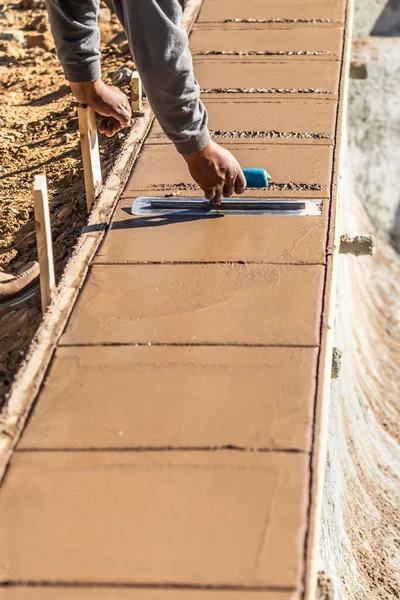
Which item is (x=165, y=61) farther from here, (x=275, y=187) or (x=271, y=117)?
(x=271, y=117)

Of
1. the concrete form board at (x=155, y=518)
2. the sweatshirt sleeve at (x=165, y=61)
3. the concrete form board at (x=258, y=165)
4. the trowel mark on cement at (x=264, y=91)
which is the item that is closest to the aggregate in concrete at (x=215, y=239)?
the concrete form board at (x=258, y=165)

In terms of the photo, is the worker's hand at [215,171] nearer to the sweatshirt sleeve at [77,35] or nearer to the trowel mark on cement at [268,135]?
the sweatshirt sleeve at [77,35]

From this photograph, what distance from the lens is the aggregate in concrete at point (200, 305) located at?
3.01 meters

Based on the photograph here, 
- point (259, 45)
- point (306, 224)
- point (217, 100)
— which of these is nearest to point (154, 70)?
point (306, 224)

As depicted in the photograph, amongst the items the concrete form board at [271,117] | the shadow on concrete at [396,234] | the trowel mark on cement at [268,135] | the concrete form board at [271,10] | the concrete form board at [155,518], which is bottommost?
the shadow on concrete at [396,234]

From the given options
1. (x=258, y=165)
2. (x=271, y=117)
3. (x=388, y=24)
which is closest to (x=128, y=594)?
(x=258, y=165)

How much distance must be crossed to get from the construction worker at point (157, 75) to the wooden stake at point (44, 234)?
50 cm

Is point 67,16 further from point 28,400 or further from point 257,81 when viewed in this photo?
point 257,81

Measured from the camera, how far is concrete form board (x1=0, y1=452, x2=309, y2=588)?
2.16 metres

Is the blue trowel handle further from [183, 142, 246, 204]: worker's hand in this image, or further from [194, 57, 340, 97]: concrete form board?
[194, 57, 340, 97]: concrete form board

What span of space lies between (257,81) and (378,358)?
2121 mm

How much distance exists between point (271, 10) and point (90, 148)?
3093 mm

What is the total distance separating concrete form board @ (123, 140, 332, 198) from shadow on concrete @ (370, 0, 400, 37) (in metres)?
4.05

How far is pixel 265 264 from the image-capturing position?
341cm
